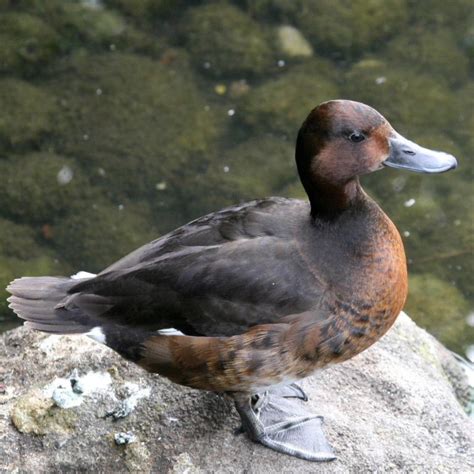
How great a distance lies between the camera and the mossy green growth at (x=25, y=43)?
20.1ft

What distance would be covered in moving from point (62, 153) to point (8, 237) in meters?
0.70

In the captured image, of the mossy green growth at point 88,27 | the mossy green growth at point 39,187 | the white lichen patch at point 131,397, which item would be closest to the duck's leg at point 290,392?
the white lichen patch at point 131,397

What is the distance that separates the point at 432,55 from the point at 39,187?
9.54 feet

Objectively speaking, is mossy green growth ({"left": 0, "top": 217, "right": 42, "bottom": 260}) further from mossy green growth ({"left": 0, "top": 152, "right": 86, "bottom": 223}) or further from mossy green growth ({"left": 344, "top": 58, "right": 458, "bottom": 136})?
mossy green growth ({"left": 344, "top": 58, "right": 458, "bottom": 136})

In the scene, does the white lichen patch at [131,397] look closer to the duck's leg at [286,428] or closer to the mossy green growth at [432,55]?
the duck's leg at [286,428]

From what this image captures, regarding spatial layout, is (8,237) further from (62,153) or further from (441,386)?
(441,386)

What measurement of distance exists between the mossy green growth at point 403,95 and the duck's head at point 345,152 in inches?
112

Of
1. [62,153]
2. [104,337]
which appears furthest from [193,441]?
[62,153]

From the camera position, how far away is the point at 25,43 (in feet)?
20.5

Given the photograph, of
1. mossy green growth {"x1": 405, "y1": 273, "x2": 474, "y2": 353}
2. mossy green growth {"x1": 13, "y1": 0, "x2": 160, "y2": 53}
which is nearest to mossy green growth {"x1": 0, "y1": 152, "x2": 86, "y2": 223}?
mossy green growth {"x1": 13, "y1": 0, "x2": 160, "y2": 53}

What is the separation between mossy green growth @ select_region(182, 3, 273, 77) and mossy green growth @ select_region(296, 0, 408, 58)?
38 centimetres

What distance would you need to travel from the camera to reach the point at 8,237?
5.30 meters

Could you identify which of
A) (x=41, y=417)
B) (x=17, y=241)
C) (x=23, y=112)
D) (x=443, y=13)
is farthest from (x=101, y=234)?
(x=443, y=13)

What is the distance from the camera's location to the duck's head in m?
3.00
